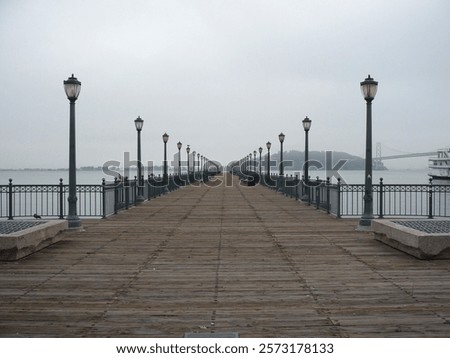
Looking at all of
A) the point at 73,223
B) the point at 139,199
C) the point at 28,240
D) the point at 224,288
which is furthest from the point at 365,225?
the point at 139,199

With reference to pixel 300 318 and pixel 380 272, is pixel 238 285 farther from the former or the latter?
pixel 380 272

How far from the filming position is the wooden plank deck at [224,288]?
5.88 m

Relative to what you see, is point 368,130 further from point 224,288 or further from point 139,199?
point 139,199

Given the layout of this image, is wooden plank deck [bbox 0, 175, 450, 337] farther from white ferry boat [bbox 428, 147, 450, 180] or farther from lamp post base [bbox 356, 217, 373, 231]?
white ferry boat [bbox 428, 147, 450, 180]

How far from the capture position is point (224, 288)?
25.4ft

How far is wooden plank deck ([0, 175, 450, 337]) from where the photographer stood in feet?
19.3

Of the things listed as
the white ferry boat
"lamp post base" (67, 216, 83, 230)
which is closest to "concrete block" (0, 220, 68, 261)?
"lamp post base" (67, 216, 83, 230)

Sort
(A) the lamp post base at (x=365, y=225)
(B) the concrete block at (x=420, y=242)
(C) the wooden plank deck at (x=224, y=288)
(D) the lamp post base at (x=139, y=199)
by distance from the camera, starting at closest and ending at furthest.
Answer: (C) the wooden plank deck at (x=224, y=288) < (B) the concrete block at (x=420, y=242) < (A) the lamp post base at (x=365, y=225) < (D) the lamp post base at (x=139, y=199)

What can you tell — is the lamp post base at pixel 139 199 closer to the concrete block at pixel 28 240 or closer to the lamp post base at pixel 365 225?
the concrete block at pixel 28 240

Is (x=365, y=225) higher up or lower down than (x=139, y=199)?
lower down

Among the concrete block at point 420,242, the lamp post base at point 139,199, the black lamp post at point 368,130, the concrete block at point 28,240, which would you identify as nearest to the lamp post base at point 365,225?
the black lamp post at point 368,130

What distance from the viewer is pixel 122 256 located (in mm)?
10586

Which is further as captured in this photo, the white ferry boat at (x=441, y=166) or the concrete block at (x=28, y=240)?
the white ferry boat at (x=441, y=166)

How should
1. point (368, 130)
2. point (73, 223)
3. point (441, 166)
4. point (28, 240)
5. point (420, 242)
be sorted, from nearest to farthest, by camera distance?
point (420, 242) → point (28, 240) → point (73, 223) → point (368, 130) → point (441, 166)
